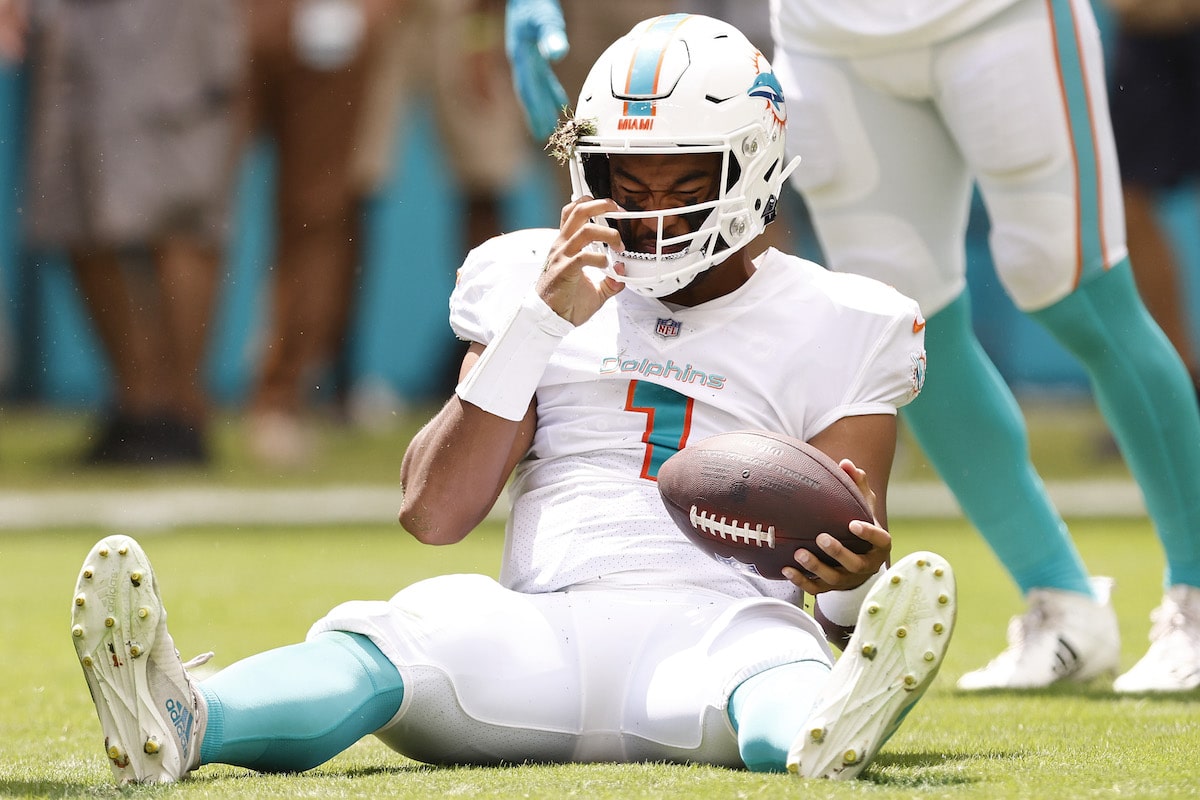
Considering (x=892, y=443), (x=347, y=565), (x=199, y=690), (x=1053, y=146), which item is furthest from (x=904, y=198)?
(x=347, y=565)

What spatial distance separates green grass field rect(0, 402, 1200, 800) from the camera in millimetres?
2551

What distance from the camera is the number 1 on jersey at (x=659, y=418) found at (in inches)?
118

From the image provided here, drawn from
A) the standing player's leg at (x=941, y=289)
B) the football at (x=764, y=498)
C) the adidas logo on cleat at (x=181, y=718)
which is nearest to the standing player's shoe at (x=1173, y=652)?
the standing player's leg at (x=941, y=289)

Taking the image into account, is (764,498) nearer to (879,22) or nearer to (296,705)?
(296,705)

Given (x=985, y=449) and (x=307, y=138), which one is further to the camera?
(x=307, y=138)

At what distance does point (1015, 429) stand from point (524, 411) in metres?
1.35

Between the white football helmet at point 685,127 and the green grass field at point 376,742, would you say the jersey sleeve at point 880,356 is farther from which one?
the green grass field at point 376,742

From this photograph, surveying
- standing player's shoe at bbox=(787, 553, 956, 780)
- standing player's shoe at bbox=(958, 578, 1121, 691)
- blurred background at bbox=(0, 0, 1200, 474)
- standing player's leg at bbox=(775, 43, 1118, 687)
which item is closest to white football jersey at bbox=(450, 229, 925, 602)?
standing player's shoe at bbox=(787, 553, 956, 780)

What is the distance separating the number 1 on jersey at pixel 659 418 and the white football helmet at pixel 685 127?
0.50 ft

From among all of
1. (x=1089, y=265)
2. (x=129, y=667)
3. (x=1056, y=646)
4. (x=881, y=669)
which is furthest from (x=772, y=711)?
(x=1089, y=265)

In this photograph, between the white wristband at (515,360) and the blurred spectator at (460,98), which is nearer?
the white wristband at (515,360)

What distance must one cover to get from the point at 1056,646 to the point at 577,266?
1.48 m

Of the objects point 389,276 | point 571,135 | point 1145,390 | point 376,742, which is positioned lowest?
point 389,276

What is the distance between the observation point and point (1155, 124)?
27.5 feet
